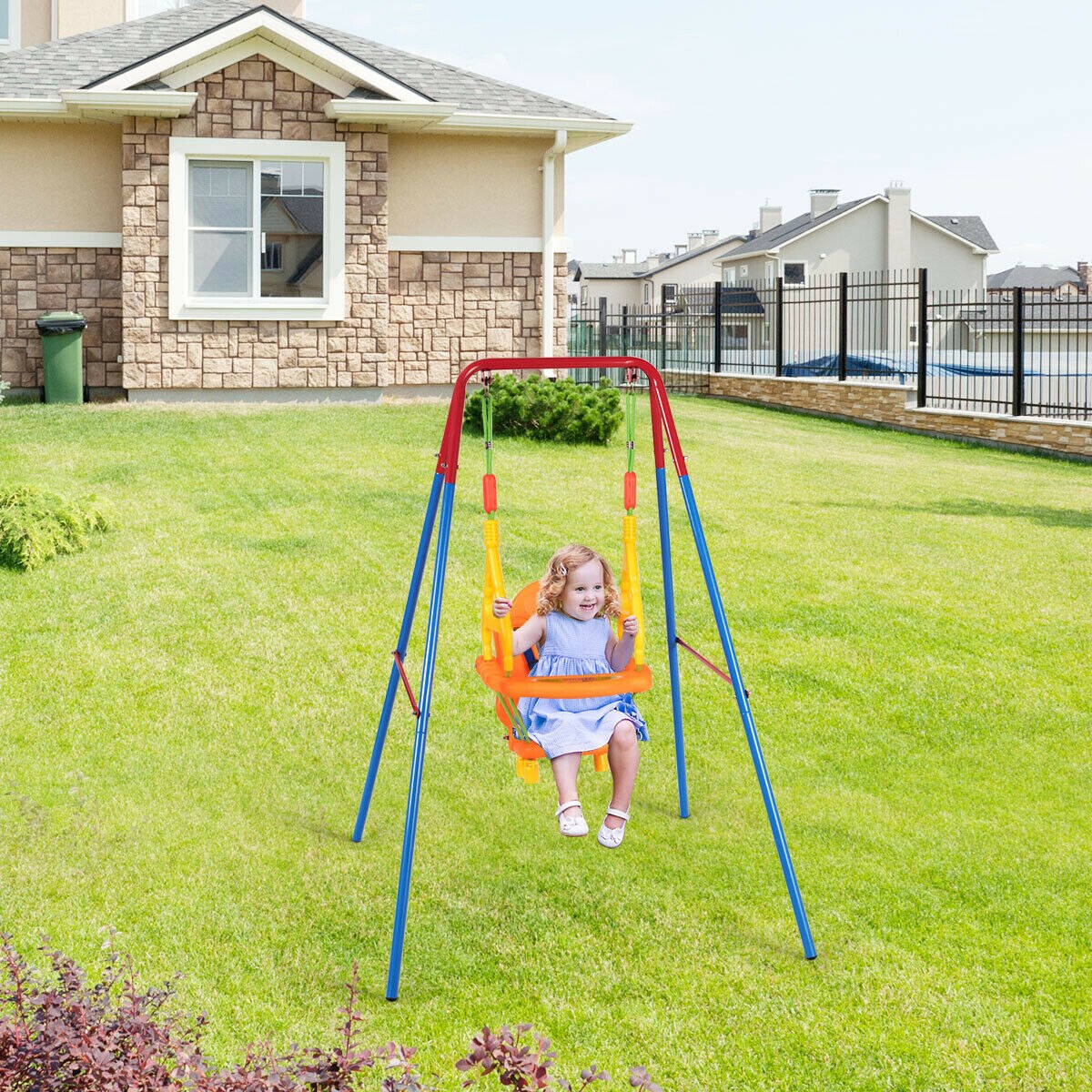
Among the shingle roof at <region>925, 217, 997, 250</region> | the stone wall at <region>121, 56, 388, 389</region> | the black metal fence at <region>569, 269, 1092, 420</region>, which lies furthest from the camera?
the shingle roof at <region>925, 217, 997, 250</region>

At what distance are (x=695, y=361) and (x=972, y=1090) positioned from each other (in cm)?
2171

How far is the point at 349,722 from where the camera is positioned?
612 cm

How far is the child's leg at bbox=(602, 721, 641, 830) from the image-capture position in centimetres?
423

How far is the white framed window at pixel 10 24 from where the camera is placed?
Result: 21281 millimetres

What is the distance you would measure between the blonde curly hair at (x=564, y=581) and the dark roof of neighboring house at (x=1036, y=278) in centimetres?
7367

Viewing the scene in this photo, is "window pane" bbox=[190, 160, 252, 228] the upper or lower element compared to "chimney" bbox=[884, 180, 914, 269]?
lower

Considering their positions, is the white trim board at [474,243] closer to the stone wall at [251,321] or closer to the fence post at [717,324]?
the stone wall at [251,321]

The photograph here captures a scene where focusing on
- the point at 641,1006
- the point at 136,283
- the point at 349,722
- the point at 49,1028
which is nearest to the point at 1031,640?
the point at 349,722

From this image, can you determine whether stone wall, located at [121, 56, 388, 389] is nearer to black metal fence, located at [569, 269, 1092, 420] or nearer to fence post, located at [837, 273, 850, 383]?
black metal fence, located at [569, 269, 1092, 420]

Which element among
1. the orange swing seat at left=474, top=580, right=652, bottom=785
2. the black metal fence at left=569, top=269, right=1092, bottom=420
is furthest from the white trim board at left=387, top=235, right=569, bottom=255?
the orange swing seat at left=474, top=580, right=652, bottom=785

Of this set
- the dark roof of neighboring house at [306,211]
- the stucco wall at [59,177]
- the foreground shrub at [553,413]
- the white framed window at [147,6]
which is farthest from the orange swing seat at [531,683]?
the white framed window at [147,6]

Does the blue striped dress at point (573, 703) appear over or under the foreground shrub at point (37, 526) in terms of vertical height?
under

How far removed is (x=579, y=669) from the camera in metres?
4.46

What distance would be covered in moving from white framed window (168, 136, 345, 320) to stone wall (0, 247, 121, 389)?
1.15m
